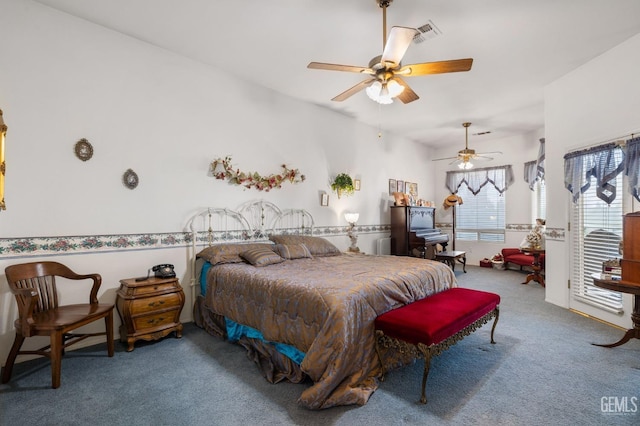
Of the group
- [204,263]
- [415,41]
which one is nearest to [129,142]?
[204,263]

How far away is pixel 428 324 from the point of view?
2.11 m

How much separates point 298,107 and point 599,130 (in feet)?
13.1

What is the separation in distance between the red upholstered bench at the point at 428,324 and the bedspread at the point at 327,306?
120 mm

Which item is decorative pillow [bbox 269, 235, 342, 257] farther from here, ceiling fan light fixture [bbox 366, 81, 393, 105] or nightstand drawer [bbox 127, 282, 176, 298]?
ceiling fan light fixture [bbox 366, 81, 393, 105]

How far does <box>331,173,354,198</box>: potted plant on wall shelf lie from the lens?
538 cm

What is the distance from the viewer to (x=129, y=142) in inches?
127

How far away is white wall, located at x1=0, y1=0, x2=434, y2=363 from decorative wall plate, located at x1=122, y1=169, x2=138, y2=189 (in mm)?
55

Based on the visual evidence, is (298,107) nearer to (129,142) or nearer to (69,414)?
(129,142)

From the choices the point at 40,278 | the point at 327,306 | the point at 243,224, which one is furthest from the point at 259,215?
the point at 327,306

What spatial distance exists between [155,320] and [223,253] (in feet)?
3.06

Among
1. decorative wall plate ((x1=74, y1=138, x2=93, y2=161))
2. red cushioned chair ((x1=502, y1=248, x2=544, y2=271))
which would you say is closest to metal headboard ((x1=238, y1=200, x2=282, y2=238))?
decorative wall plate ((x1=74, y1=138, x2=93, y2=161))

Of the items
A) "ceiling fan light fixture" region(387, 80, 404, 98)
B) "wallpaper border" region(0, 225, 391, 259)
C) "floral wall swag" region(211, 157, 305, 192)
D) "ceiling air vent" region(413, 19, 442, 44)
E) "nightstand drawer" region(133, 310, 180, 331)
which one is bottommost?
"nightstand drawer" region(133, 310, 180, 331)

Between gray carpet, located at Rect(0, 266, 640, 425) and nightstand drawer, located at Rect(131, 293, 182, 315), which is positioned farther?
nightstand drawer, located at Rect(131, 293, 182, 315)

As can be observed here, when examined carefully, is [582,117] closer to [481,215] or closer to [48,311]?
[481,215]
